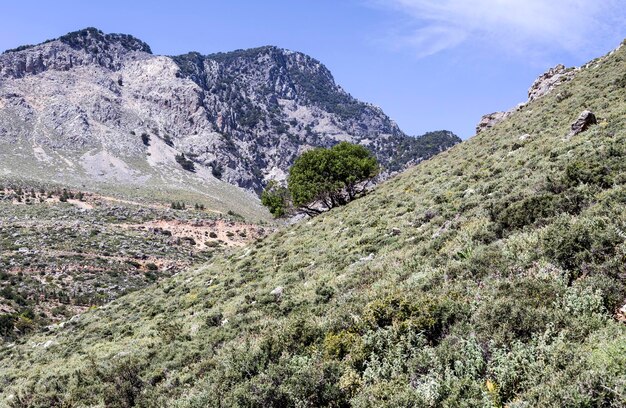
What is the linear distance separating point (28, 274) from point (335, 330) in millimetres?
41746

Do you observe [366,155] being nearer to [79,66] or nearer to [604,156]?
[604,156]

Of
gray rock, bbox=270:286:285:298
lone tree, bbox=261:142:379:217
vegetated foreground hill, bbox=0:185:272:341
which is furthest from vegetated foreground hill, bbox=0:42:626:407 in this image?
lone tree, bbox=261:142:379:217

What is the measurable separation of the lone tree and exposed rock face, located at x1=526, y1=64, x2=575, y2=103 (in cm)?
2200

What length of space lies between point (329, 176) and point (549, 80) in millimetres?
30606

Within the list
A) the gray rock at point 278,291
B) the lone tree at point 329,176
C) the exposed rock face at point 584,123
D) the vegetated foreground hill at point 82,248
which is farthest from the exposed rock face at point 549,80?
the vegetated foreground hill at point 82,248

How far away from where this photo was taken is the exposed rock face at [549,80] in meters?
47.2

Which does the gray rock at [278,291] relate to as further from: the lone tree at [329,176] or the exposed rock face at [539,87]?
the exposed rock face at [539,87]

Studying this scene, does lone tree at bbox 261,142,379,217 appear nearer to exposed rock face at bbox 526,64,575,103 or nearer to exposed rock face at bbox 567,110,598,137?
exposed rock face at bbox 567,110,598,137

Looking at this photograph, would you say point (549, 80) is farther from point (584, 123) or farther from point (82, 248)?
point (82, 248)

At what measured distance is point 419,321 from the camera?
864cm

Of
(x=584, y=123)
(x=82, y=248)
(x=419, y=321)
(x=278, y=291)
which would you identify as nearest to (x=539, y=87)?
(x=584, y=123)

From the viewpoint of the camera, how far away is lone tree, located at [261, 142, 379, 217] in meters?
39.4

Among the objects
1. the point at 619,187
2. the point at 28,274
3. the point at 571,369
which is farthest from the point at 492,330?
the point at 28,274

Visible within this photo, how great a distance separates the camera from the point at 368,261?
641 inches
